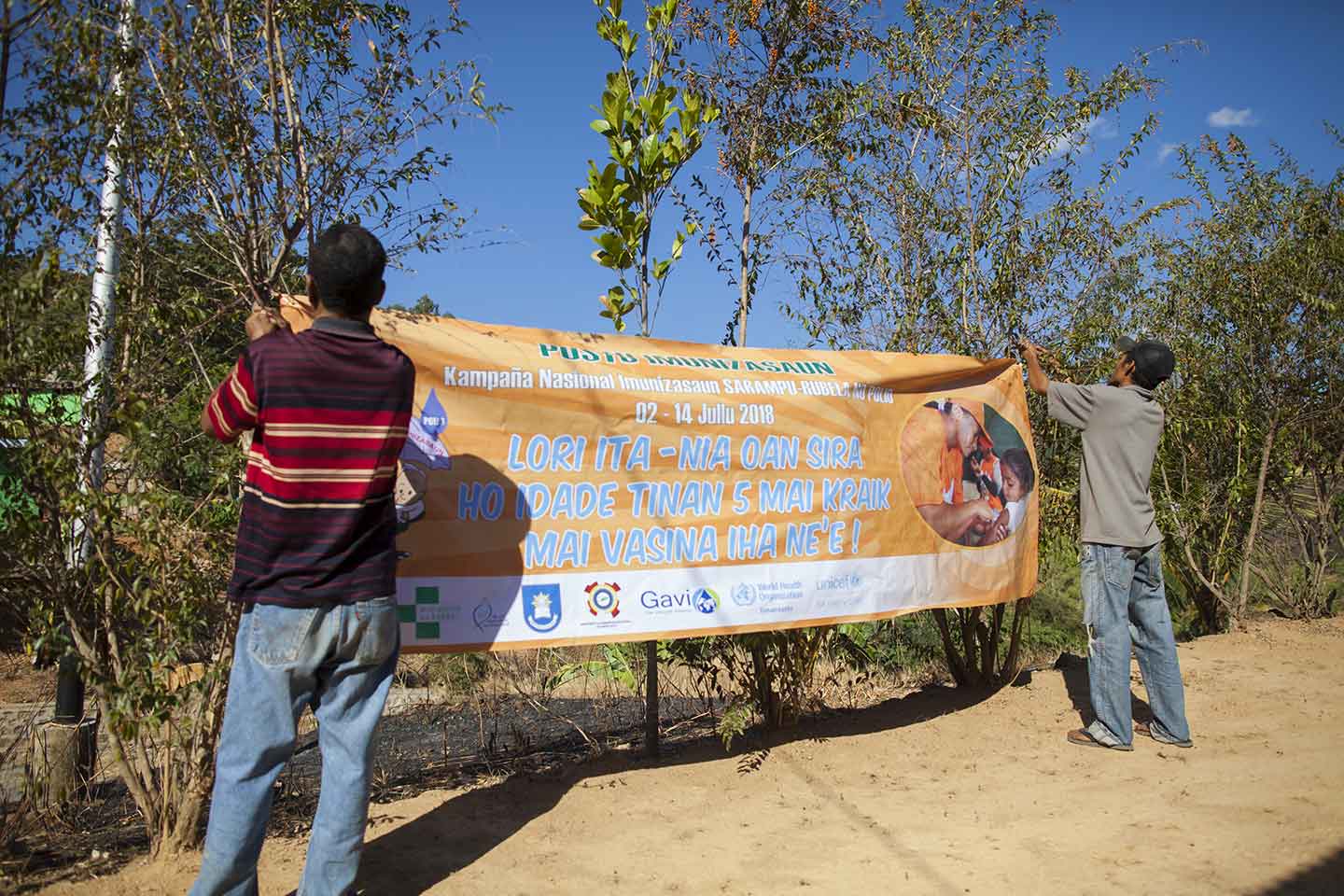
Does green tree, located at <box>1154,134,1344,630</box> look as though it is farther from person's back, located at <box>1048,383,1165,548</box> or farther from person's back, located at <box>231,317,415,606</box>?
person's back, located at <box>231,317,415,606</box>

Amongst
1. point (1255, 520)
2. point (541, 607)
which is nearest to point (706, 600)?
point (541, 607)

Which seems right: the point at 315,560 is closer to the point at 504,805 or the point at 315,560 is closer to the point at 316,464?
the point at 316,464

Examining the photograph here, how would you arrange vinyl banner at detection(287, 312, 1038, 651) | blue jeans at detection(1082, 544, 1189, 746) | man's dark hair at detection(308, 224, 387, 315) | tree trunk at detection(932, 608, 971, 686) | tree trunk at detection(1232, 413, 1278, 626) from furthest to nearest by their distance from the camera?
tree trunk at detection(1232, 413, 1278, 626)
tree trunk at detection(932, 608, 971, 686)
blue jeans at detection(1082, 544, 1189, 746)
vinyl banner at detection(287, 312, 1038, 651)
man's dark hair at detection(308, 224, 387, 315)

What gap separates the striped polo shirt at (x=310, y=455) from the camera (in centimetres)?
284

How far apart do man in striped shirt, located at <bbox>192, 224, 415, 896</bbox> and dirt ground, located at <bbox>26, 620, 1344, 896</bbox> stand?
0.68 metres

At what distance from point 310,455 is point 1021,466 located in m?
4.26

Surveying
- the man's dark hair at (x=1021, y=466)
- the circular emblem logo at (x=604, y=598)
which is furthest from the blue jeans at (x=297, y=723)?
the man's dark hair at (x=1021, y=466)

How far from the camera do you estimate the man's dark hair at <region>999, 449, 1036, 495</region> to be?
5.71 metres

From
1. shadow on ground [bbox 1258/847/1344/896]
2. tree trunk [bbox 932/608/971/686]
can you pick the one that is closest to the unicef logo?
tree trunk [bbox 932/608/971/686]

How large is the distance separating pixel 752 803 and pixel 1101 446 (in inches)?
102

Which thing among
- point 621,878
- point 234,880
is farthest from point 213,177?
point 621,878

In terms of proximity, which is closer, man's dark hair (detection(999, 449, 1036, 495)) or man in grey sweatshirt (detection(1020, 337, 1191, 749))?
man in grey sweatshirt (detection(1020, 337, 1191, 749))

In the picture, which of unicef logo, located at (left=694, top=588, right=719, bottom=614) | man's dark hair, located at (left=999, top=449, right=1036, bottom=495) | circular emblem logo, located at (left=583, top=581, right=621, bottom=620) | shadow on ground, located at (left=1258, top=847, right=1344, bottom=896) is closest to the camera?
shadow on ground, located at (left=1258, top=847, right=1344, bottom=896)

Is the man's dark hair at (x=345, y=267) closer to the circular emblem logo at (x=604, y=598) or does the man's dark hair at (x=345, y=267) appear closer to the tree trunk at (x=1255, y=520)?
the circular emblem logo at (x=604, y=598)
